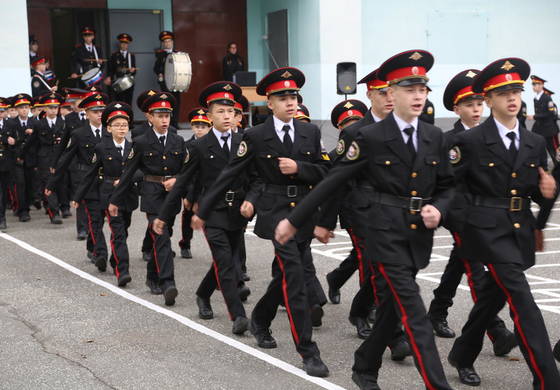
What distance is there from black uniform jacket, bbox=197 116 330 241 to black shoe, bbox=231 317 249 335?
35.4 inches

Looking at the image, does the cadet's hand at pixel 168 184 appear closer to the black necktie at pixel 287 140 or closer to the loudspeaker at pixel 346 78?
the black necktie at pixel 287 140

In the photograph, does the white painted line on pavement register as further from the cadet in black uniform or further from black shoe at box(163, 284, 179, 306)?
the cadet in black uniform

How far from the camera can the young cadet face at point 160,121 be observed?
30.0ft

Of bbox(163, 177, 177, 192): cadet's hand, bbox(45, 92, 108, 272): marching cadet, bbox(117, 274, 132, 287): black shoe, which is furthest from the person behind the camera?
bbox(45, 92, 108, 272): marching cadet

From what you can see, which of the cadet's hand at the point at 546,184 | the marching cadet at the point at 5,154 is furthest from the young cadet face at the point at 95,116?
the cadet's hand at the point at 546,184

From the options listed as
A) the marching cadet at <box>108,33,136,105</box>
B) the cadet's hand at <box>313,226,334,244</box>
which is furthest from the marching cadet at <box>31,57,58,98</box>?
the cadet's hand at <box>313,226,334,244</box>

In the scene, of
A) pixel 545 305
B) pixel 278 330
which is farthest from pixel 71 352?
pixel 545 305

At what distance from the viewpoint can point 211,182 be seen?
7.86 m

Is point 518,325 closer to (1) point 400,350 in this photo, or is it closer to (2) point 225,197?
(1) point 400,350

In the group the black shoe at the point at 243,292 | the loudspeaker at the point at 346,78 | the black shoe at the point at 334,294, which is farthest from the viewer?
the loudspeaker at the point at 346,78

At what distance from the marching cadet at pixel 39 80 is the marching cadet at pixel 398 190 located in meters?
16.1

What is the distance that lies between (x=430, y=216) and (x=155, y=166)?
14.6ft

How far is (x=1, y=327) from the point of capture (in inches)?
303

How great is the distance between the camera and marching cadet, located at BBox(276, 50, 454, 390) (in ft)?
17.3
